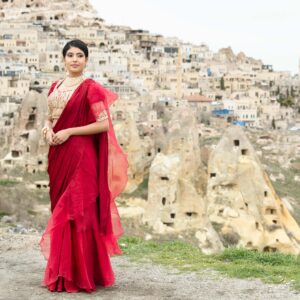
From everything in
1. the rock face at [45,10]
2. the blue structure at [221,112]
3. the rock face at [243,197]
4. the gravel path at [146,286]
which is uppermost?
the rock face at [45,10]

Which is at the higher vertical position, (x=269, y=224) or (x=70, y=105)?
(x=70, y=105)

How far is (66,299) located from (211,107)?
205 feet

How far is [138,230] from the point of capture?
20016 mm

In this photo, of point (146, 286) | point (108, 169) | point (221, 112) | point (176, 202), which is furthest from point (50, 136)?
point (221, 112)

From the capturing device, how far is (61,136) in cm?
653

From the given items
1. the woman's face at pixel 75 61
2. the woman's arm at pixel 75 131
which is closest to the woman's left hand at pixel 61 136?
the woman's arm at pixel 75 131

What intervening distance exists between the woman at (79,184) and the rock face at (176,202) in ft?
41.8

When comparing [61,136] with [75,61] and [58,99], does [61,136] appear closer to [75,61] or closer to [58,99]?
[58,99]

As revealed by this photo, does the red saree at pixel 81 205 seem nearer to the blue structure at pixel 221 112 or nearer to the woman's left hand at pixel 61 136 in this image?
the woman's left hand at pixel 61 136

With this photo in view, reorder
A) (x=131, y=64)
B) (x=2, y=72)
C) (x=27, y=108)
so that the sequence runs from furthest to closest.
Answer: (x=131, y=64), (x=2, y=72), (x=27, y=108)

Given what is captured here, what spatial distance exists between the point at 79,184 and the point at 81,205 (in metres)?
0.17

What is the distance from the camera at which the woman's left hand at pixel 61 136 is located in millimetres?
6531

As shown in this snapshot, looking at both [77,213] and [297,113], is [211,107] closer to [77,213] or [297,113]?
[297,113]

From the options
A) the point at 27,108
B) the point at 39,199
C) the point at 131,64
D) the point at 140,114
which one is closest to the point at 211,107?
the point at 131,64
